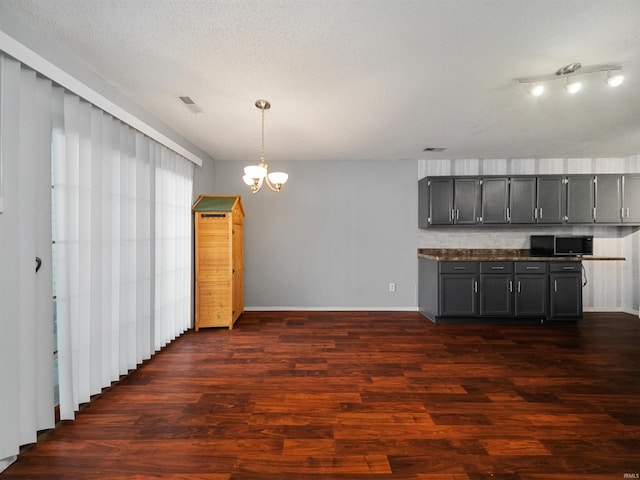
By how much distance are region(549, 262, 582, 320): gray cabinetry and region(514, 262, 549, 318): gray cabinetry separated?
0.11 m

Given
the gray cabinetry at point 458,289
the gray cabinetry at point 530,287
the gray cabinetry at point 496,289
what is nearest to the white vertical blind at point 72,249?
the gray cabinetry at point 458,289

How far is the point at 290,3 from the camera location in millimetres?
1634

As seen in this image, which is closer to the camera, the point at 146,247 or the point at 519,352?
the point at 146,247

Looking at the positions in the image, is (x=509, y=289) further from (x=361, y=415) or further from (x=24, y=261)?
(x=24, y=261)

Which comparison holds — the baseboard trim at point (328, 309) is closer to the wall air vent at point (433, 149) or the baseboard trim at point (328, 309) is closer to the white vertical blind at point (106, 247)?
the white vertical blind at point (106, 247)

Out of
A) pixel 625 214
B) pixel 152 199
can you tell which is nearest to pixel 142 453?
pixel 152 199

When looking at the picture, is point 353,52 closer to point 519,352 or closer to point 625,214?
point 519,352

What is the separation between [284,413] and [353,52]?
2.64 m

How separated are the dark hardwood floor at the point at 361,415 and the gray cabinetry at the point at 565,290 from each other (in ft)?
2.48

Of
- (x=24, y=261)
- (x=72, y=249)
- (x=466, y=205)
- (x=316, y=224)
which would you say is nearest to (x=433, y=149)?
(x=466, y=205)

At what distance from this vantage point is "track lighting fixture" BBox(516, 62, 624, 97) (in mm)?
2238

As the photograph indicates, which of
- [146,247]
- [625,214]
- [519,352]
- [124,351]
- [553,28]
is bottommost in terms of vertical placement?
[519,352]

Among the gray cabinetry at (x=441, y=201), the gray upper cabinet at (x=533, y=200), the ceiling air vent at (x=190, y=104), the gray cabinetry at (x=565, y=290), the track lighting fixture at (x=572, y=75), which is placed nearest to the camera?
the track lighting fixture at (x=572, y=75)

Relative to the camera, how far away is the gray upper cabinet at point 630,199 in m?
4.60
